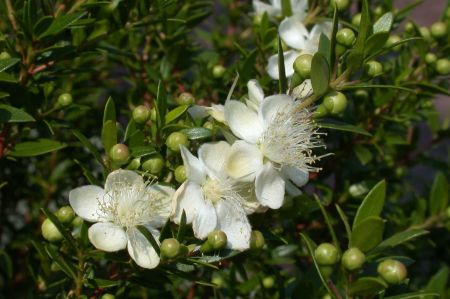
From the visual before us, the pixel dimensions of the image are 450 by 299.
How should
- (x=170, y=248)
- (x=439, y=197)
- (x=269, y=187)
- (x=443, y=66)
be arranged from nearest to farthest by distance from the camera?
(x=170, y=248) < (x=269, y=187) < (x=443, y=66) < (x=439, y=197)

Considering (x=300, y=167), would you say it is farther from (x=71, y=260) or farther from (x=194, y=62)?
(x=194, y=62)

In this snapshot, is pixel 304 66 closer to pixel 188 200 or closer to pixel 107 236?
pixel 188 200

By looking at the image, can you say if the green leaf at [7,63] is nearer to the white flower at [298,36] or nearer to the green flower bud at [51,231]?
the green flower bud at [51,231]

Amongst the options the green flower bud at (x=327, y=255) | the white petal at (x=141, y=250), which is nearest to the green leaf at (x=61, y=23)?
the white petal at (x=141, y=250)

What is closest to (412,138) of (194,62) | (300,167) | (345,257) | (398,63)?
(398,63)

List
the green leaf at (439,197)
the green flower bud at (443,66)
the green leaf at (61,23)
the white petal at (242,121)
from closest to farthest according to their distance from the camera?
the white petal at (242,121)
the green leaf at (61,23)
the green flower bud at (443,66)
the green leaf at (439,197)

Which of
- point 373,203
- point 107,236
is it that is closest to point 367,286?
point 373,203
